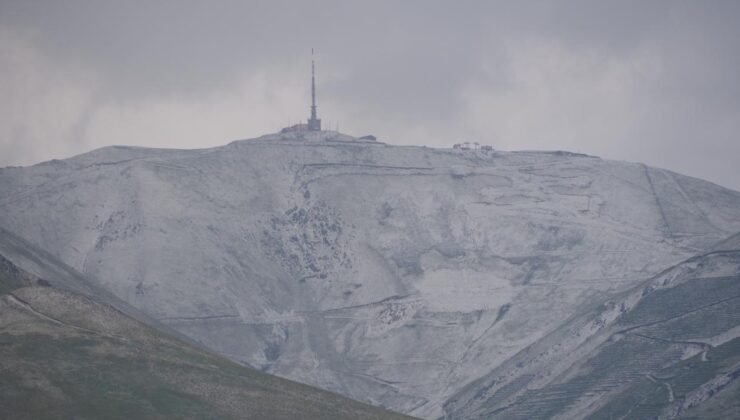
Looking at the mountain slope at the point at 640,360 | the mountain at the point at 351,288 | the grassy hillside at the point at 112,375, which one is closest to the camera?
the grassy hillside at the point at 112,375

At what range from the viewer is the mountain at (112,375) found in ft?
310

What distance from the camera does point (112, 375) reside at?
99.9 metres

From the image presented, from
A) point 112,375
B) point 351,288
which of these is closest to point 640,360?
point 351,288

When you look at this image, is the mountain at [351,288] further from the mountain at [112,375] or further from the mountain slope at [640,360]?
the mountain at [112,375]

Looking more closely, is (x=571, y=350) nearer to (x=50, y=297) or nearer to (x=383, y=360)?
(x=383, y=360)

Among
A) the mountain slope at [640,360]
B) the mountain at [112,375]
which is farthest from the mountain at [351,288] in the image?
the mountain at [112,375]

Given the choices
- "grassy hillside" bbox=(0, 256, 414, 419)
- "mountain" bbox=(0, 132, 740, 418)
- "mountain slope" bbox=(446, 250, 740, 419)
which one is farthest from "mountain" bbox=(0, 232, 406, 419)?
"mountain" bbox=(0, 132, 740, 418)

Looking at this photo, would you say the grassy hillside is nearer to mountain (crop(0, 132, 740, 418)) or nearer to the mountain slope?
the mountain slope

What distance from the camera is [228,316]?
183 metres

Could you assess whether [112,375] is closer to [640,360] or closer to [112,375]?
[112,375]

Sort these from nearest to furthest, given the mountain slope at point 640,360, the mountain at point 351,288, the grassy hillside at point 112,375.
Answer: the grassy hillside at point 112,375 < the mountain slope at point 640,360 < the mountain at point 351,288

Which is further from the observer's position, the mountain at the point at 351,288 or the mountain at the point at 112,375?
the mountain at the point at 351,288

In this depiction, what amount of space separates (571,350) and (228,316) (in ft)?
149

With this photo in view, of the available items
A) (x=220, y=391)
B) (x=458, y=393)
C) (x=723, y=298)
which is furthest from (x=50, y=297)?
(x=723, y=298)
